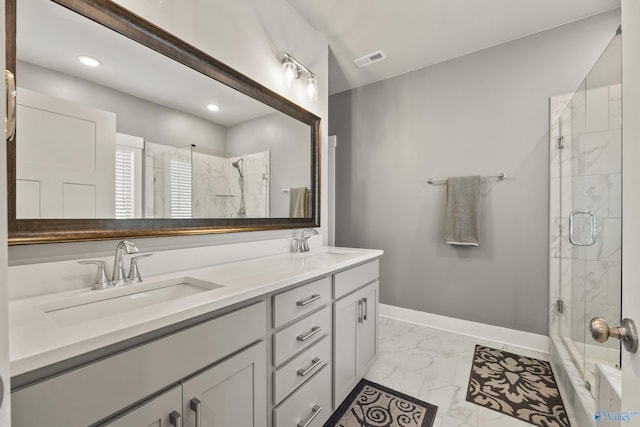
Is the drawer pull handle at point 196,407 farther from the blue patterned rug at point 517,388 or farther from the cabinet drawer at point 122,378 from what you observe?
the blue patterned rug at point 517,388

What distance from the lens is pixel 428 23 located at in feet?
7.27

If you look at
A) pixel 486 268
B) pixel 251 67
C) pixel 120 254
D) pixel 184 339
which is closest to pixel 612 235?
pixel 486 268

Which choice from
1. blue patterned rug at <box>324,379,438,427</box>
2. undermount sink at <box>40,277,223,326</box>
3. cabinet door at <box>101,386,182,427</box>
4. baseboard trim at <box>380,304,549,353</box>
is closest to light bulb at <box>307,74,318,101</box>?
undermount sink at <box>40,277,223,326</box>

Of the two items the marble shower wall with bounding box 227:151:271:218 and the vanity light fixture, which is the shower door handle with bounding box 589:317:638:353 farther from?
the vanity light fixture

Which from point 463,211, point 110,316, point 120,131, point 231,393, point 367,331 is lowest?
point 367,331

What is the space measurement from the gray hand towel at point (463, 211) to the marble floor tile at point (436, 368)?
2.90ft

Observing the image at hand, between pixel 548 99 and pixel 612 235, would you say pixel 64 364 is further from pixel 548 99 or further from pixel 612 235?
pixel 548 99

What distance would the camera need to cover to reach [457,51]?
2588mm

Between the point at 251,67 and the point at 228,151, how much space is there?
21.8 inches

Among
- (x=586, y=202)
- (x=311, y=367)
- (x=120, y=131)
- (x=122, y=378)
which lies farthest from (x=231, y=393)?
(x=586, y=202)

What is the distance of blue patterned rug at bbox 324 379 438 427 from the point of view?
1.51m

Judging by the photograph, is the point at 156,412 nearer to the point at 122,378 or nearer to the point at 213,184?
the point at 122,378

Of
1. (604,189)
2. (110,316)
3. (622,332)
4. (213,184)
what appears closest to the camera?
(622,332)

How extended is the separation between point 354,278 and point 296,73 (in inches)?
58.6
